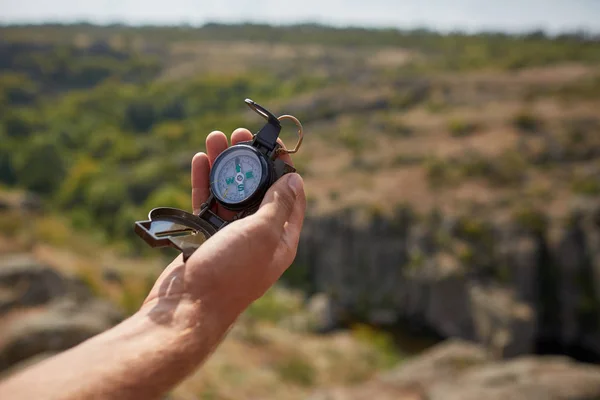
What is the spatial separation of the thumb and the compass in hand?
0.57 feet

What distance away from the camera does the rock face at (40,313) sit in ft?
24.9

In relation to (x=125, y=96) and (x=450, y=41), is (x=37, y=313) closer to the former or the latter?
(x=125, y=96)

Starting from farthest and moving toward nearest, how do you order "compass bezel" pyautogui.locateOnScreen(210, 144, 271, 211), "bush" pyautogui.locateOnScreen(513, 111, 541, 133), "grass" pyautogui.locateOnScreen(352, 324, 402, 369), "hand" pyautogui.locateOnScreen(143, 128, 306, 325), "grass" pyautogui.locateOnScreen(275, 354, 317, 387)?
1. "bush" pyautogui.locateOnScreen(513, 111, 541, 133)
2. "grass" pyautogui.locateOnScreen(352, 324, 402, 369)
3. "grass" pyautogui.locateOnScreen(275, 354, 317, 387)
4. "compass bezel" pyautogui.locateOnScreen(210, 144, 271, 211)
5. "hand" pyautogui.locateOnScreen(143, 128, 306, 325)

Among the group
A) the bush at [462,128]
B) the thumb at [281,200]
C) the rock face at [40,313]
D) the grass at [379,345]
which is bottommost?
the grass at [379,345]

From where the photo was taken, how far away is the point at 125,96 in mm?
55031

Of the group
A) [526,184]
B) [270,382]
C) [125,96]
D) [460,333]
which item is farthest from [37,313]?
[125,96]

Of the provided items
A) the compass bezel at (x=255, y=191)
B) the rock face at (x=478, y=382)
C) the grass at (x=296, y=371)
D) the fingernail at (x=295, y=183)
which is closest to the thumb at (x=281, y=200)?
the fingernail at (x=295, y=183)

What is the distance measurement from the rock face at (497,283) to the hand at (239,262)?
17.8 meters

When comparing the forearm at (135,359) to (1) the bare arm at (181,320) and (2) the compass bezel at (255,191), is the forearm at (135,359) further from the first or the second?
(2) the compass bezel at (255,191)

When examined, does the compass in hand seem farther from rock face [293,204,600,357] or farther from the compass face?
rock face [293,204,600,357]

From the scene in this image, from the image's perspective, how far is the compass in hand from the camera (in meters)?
2.72

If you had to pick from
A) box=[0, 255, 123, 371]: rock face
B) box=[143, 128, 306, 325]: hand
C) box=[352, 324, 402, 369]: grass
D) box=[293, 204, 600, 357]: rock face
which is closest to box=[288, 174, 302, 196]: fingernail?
box=[143, 128, 306, 325]: hand

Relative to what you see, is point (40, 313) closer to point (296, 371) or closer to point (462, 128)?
point (296, 371)

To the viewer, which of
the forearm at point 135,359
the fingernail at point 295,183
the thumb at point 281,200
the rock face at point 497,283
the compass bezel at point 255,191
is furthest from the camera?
the rock face at point 497,283
